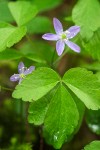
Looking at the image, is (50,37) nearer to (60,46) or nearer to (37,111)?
(60,46)

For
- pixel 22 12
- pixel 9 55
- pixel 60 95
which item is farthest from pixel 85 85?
pixel 22 12

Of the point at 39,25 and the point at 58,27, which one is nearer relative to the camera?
the point at 58,27

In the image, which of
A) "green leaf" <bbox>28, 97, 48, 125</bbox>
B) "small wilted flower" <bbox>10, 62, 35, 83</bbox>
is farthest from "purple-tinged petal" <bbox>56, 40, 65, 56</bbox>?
"green leaf" <bbox>28, 97, 48, 125</bbox>

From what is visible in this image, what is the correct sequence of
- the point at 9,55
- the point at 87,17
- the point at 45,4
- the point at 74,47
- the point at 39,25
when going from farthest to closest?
the point at 45,4, the point at 39,25, the point at 87,17, the point at 9,55, the point at 74,47

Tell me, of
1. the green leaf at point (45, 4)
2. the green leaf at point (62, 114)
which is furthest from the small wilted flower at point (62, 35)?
the green leaf at point (45, 4)

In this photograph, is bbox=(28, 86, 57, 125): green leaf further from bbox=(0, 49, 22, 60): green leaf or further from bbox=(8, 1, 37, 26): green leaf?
bbox=(8, 1, 37, 26): green leaf

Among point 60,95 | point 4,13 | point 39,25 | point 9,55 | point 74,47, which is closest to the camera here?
point 60,95

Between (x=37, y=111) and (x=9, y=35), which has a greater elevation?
(x=9, y=35)
